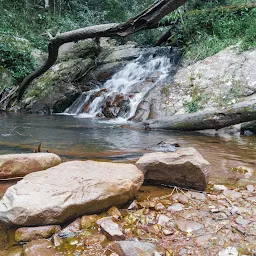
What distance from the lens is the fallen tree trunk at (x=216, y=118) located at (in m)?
5.36

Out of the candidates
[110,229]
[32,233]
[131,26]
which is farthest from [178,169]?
[131,26]

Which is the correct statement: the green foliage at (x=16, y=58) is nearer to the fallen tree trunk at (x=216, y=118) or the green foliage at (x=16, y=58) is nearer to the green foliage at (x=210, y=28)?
the green foliage at (x=210, y=28)

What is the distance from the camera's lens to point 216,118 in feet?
18.0

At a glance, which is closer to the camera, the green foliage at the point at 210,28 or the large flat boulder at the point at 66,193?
the large flat boulder at the point at 66,193

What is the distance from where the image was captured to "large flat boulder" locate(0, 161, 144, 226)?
1.78 m

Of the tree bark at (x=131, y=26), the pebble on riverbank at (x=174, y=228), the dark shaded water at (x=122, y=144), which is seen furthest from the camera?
the tree bark at (x=131, y=26)

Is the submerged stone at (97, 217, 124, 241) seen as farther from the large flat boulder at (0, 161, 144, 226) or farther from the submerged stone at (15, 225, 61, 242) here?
the submerged stone at (15, 225, 61, 242)

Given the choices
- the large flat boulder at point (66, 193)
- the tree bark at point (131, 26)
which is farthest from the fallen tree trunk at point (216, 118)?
the large flat boulder at point (66, 193)

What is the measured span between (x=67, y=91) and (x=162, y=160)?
8506 mm

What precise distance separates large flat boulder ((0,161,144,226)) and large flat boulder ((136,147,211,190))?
0.21 metres

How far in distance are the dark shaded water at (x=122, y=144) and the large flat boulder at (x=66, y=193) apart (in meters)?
1.19

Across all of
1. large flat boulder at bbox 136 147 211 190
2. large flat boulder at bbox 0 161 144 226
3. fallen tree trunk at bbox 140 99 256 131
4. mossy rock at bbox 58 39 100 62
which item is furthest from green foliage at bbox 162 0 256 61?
large flat boulder at bbox 0 161 144 226

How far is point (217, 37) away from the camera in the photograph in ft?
32.6

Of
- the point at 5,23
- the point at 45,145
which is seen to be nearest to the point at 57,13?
the point at 5,23
